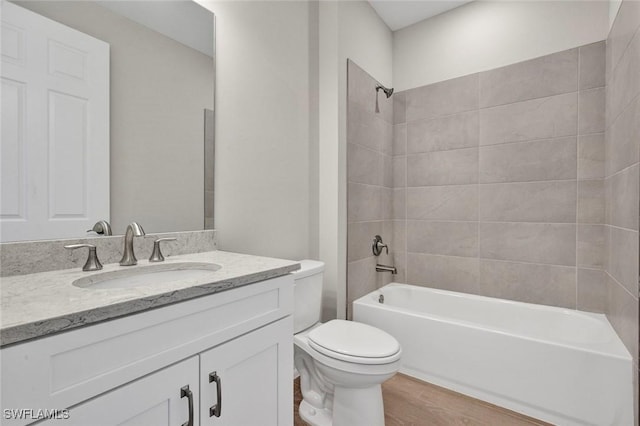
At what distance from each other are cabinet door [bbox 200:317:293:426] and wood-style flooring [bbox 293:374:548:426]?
2.13 ft

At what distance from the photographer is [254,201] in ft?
5.76

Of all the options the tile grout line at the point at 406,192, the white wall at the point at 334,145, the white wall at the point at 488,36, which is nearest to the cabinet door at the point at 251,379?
the white wall at the point at 334,145

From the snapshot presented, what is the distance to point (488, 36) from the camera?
2.33 meters

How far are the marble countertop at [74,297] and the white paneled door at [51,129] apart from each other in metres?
0.20

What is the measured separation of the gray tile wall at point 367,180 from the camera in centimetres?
219

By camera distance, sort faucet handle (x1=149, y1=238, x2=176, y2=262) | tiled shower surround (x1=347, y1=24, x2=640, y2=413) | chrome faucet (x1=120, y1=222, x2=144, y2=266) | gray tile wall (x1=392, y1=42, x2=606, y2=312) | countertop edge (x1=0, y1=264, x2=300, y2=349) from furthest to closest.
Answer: gray tile wall (x1=392, y1=42, x2=606, y2=312) → tiled shower surround (x1=347, y1=24, x2=640, y2=413) → faucet handle (x1=149, y1=238, x2=176, y2=262) → chrome faucet (x1=120, y1=222, x2=144, y2=266) → countertop edge (x1=0, y1=264, x2=300, y2=349)

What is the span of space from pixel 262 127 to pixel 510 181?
1810mm

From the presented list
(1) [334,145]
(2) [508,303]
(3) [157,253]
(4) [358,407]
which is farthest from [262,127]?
(2) [508,303]

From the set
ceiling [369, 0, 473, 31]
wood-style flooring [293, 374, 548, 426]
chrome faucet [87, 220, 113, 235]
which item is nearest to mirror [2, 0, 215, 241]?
chrome faucet [87, 220, 113, 235]

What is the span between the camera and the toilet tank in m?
1.64

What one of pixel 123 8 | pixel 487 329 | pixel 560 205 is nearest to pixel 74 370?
pixel 123 8

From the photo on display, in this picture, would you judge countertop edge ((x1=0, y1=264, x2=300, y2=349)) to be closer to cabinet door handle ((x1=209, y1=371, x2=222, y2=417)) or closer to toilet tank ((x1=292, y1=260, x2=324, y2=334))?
cabinet door handle ((x1=209, y1=371, x2=222, y2=417))

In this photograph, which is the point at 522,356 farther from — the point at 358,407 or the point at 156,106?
the point at 156,106

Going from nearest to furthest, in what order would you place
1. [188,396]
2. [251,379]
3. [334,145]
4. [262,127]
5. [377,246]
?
[188,396], [251,379], [262,127], [334,145], [377,246]
